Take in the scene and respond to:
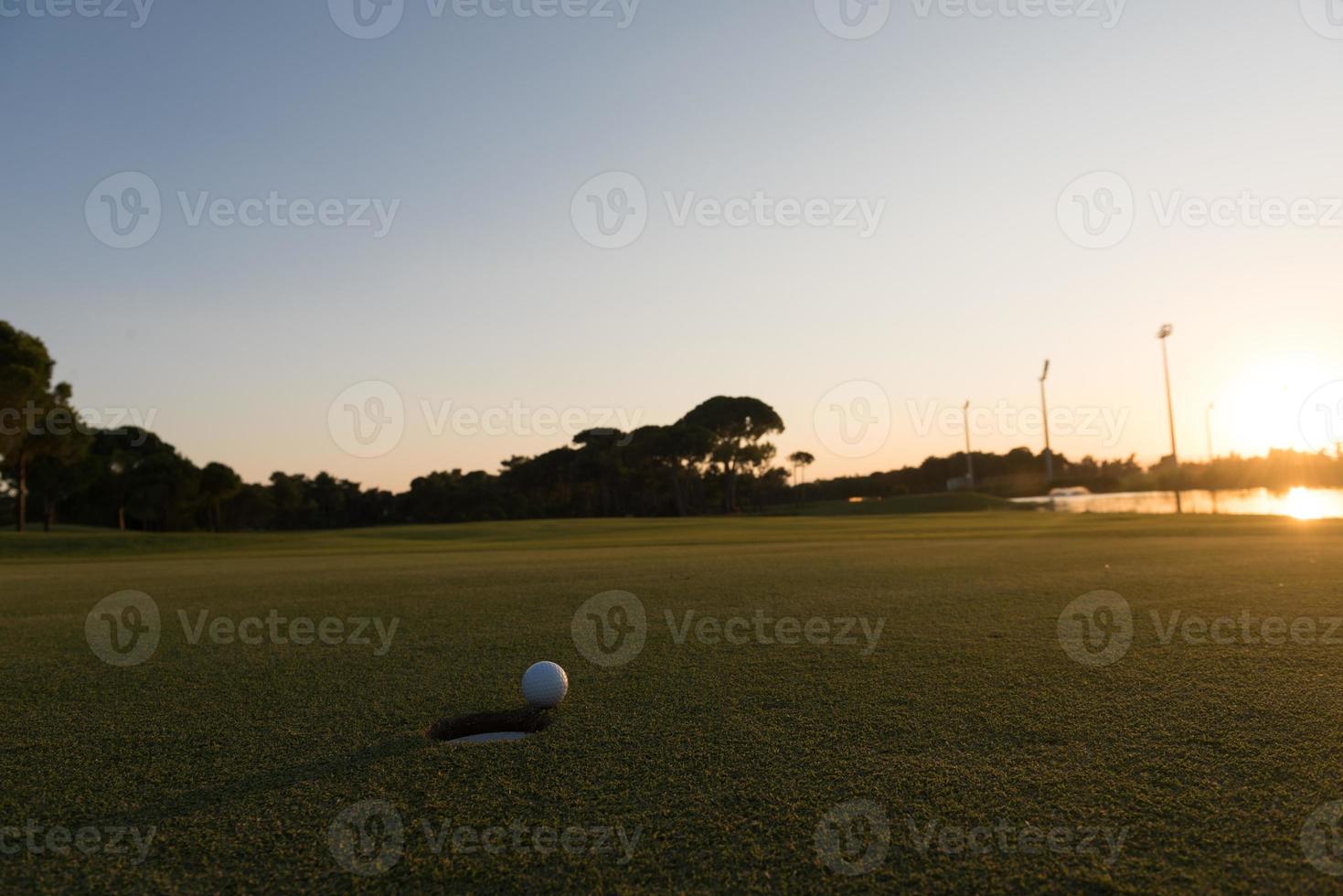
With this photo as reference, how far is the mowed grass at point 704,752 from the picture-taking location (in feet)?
9.06

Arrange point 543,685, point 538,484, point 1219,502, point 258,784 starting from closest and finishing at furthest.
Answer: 1. point 258,784
2. point 543,685
3. point 1219,502
4. point 538,484

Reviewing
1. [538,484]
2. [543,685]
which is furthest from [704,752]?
[538,484]

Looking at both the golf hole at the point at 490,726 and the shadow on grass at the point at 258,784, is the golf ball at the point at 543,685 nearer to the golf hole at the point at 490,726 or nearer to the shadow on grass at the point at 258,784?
the golf hole at the point at 490,726

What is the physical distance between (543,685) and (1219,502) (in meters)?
54.1

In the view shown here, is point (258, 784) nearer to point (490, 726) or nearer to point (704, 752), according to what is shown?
point (490, 726)

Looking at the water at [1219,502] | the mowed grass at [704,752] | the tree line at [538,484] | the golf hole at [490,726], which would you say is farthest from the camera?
A: the tree line at [538,484]

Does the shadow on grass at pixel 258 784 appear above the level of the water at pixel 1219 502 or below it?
above

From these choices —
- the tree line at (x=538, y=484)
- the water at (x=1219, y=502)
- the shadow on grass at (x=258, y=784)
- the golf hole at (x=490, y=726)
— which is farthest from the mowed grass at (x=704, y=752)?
the tree line at (x=538, y=484)

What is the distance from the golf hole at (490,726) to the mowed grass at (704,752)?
0.13 metres

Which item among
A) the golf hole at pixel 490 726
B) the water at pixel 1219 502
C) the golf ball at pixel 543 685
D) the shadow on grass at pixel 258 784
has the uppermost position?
the golf ball at pixel 543 685

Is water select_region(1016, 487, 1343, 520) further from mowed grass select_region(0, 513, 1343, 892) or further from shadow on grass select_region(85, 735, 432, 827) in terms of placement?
shadow on grass select_region(85, 735, 432, 827)

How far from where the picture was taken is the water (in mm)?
41344

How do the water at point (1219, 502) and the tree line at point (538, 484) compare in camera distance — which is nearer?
the water at point (1219, 502)

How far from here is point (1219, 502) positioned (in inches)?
1896
